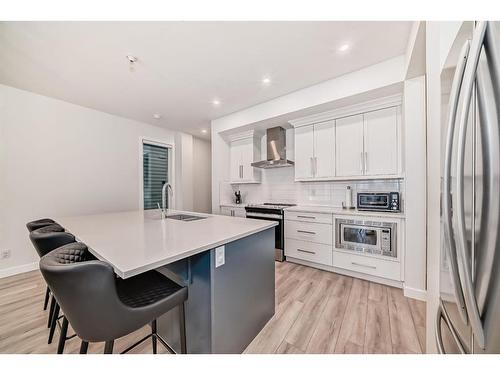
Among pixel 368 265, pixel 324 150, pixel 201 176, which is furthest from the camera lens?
pixel 201 176

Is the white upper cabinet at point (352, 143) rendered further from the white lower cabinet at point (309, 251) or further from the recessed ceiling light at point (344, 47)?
the white lower cabinet at point (309, 251)

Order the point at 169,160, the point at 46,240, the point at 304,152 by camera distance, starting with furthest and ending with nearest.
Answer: the point at 169,160 → the point at 304,152 → the point at 46,240

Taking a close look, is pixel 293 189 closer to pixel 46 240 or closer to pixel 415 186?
pixel 415 186

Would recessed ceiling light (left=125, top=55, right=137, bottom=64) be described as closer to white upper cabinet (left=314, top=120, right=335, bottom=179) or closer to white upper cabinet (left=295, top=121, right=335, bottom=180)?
white upper cabinet (left=295, top=121, right=335, bottom=180)

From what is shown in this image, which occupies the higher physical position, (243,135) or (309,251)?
(243,135)

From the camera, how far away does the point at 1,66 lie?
92.1 inches

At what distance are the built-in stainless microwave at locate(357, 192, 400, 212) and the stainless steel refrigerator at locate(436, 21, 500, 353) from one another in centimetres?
210

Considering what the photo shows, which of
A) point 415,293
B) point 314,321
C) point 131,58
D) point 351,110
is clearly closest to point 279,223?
point 314,321

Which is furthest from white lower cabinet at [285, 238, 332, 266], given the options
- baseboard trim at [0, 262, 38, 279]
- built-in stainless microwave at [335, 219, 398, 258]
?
baseboard trim at [0, 262, 38, 279]

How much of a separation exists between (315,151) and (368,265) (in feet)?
5.84

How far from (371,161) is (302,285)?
6.21ft

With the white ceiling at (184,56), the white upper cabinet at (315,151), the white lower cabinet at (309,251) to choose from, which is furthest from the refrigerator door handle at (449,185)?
the white upper cabinet at (315,151)

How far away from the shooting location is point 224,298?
1.28 metres
